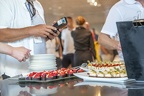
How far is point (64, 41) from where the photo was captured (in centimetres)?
482

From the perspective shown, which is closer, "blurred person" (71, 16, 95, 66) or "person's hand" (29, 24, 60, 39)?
"person's hand" (29, 24, 60, 39)

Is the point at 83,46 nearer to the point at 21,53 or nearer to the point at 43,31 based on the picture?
the point at 43,31

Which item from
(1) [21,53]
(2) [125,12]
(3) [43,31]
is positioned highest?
(2) [125,12]

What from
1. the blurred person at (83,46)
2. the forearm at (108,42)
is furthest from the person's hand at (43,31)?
the blurred person at (83,46)

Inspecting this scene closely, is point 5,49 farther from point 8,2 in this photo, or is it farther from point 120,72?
point 120,72

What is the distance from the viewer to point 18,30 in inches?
55.6

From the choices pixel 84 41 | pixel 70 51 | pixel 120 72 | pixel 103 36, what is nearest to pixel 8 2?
pixel 103 36

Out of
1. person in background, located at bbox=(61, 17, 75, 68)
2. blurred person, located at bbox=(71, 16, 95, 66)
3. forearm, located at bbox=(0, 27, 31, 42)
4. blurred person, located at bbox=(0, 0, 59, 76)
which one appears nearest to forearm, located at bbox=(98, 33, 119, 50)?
blurred person, located at bbox=(0, 0, 59, 76)

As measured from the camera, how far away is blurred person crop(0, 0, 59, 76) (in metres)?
1.41

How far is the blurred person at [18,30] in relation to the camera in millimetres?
1414

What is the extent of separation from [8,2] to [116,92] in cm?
100

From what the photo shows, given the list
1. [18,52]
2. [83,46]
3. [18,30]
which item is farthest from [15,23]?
[83,46]

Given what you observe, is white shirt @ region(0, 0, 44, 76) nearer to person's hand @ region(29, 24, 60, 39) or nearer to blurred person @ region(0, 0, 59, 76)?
blurred person @ region(0, 0, 59, 76)

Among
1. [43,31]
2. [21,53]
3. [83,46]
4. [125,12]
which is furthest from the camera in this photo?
[83,46]
